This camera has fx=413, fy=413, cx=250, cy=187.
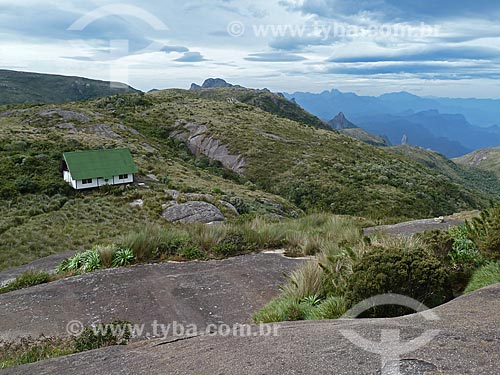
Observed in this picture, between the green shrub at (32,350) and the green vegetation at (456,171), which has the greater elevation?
the green shrub at (32,350)

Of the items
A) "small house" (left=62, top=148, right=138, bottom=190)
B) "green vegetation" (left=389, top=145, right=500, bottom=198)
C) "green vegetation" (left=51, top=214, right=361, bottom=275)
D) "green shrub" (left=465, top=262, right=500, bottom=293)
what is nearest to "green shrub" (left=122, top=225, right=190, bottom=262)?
"green vegetation" (left=51, top=214, right=361, bottom=275)

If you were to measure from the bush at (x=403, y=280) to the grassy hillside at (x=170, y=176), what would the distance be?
42.6 feet

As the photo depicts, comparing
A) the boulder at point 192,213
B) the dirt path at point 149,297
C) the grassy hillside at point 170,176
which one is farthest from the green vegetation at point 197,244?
the boulder at point 192,213

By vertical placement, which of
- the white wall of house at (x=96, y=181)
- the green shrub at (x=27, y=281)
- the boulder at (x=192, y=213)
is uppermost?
the green shrub at (x=27, y=281)

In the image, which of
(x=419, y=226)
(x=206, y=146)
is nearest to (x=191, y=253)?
(x=419, y=226)

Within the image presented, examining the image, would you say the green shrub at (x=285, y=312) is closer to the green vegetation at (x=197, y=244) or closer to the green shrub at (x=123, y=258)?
the green vegetation at (x=197, y=244)

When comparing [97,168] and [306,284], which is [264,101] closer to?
[97,168]

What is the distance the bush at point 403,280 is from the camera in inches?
229

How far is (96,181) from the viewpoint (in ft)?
116

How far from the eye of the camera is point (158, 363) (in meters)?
4.45

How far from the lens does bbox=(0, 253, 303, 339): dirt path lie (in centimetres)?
705

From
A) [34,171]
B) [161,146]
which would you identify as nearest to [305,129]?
[161,146]

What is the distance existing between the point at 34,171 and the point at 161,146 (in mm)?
21565

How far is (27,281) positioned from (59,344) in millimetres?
3609
